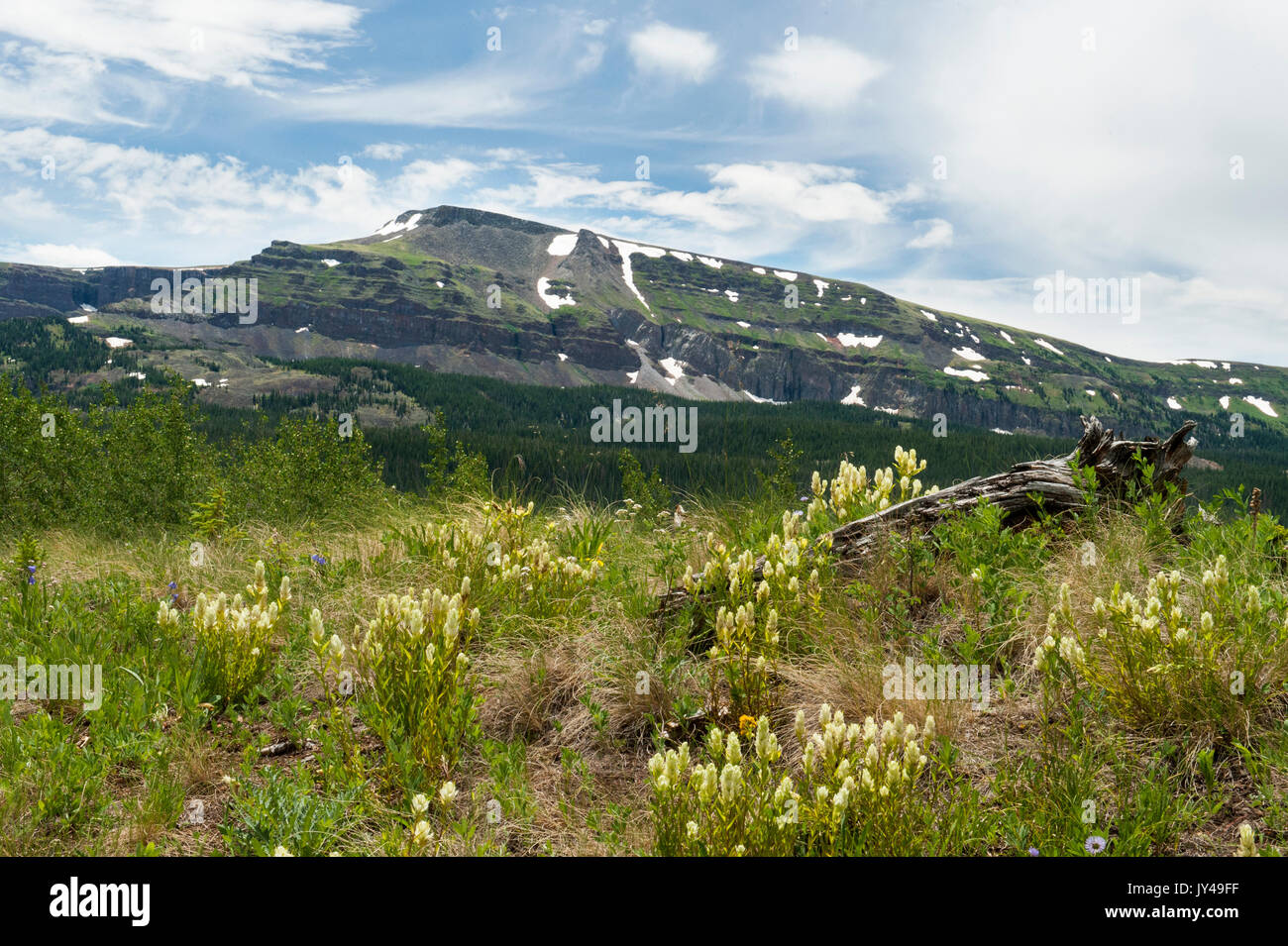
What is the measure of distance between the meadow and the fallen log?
0.91ft

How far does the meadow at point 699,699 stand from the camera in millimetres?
3314

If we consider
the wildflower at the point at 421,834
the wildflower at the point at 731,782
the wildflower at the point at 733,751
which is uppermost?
the wildflower at the point at 733,751

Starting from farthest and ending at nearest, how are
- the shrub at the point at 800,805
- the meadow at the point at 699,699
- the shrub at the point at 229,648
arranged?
1. the shrub at the point at 229,648
2. the meadow at the point at 699,699
3. the shrub at the point at 800,805

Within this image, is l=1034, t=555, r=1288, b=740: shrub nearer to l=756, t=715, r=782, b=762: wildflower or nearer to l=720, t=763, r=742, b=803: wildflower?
l=756, t=715, r=782, b=762: wildflower

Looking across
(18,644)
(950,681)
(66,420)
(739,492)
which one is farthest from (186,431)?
(950,681)

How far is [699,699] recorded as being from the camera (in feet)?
15.2

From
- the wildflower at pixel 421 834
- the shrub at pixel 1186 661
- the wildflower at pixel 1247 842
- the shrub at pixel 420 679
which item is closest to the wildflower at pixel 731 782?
the wildflower at pixel 421 834

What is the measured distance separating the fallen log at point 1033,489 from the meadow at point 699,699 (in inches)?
11.0

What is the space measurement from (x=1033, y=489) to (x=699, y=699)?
3.80 meters

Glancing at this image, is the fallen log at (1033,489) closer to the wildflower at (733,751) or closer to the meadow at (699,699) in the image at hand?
the meadow at (699,699)

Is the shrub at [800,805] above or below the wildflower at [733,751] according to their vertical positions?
below

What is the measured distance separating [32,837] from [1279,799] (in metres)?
5.89

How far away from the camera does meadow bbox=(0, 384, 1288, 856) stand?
10.9 ft

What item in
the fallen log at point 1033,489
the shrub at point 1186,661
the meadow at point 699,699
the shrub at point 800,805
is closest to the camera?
the shrub at point 800,805
